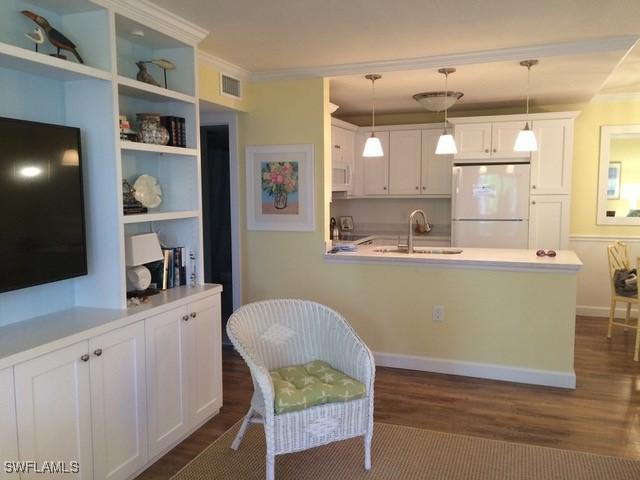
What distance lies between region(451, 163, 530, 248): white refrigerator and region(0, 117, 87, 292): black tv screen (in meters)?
4.00

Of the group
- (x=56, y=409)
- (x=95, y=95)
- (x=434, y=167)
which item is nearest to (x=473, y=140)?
(x=434, y=167)

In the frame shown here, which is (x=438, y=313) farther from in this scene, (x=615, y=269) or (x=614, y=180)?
(x=614, y=180)

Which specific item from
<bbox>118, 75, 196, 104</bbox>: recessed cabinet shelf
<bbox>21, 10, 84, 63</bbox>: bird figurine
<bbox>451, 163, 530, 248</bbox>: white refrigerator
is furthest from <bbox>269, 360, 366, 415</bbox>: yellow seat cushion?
<bbox>451, 163, 530, 248</bbox>: white refrigerator

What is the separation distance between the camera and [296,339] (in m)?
2.93

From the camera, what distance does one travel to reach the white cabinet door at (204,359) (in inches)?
117

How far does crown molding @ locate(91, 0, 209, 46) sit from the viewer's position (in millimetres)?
2529

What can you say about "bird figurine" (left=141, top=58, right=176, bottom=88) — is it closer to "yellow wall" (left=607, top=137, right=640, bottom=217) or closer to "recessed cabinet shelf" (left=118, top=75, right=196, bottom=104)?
"recessed cabinet shelf" (left=118, top=75, right=196, bottom=104)

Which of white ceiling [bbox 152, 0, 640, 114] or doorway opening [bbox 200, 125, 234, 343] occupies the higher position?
white ceiling [bbox 152, 0, 640, 114]

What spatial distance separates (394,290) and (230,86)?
211 centimetres

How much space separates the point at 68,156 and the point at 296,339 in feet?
4.99

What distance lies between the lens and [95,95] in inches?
98.7

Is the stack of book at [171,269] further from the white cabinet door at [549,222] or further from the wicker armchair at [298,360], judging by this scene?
the white cabinet door at [549,222]

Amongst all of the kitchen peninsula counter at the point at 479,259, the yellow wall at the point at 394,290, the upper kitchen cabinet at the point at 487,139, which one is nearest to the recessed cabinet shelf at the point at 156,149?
the yellow wall at the point at 394,290

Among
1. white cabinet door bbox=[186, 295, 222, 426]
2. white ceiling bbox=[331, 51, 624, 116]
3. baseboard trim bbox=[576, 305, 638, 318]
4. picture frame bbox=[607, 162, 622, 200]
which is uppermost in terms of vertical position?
white ceiling bbox=[331, 51, 624, 116]
